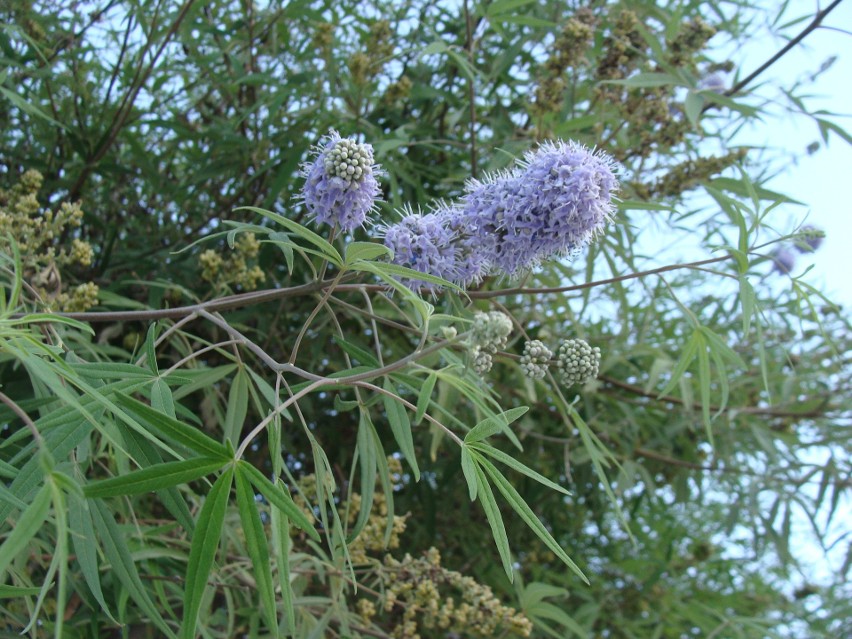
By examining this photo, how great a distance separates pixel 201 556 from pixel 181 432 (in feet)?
0.40

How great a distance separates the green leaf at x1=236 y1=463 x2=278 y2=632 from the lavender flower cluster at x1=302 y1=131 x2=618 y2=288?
Answer: 0.47 metres

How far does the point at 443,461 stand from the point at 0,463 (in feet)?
4.90

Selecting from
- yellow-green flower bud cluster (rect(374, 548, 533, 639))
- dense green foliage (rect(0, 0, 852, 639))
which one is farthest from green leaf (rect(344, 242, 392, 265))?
yellow-green flower bud cluster (rect(374, 548, 533, 639))

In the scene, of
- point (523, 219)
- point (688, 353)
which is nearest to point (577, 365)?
point (523, 219)

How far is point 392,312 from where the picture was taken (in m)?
1.94

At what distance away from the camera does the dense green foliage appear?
1351 mm

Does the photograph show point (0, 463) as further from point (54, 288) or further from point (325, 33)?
point (325, 33)

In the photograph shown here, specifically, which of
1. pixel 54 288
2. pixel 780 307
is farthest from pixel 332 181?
pixel 780 307

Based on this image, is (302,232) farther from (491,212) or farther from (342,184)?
(491,212)

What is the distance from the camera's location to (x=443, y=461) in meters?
2.26

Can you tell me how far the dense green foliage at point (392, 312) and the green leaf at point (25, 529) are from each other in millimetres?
351

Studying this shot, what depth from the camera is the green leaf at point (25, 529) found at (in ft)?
2.02

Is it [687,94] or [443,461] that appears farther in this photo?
[443,461]

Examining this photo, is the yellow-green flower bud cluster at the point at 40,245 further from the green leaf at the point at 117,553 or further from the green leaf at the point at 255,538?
the green leaf at the point at 255,538
